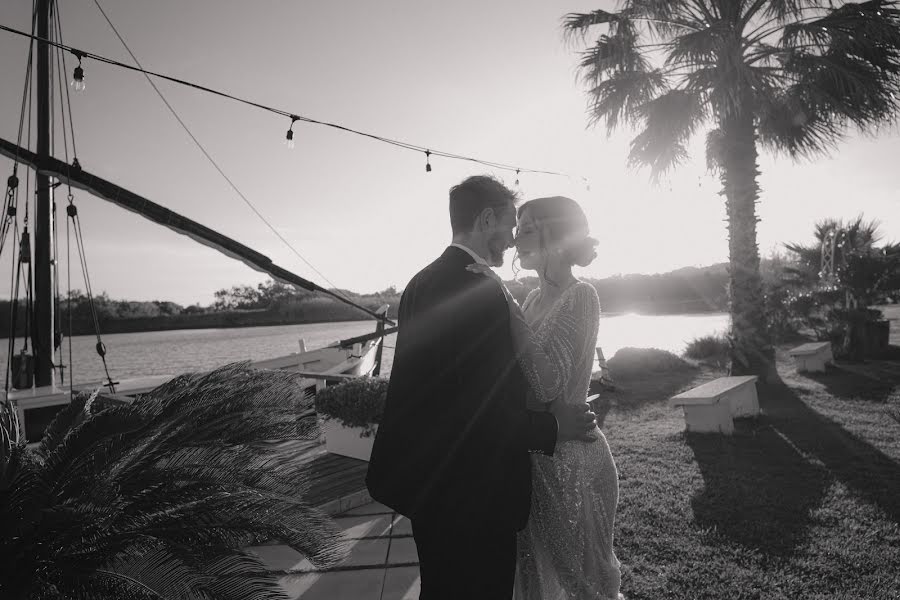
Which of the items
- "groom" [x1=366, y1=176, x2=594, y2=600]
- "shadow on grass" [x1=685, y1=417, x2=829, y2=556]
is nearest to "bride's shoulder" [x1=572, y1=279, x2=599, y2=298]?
"groom" [x1=366, y1=176, x2=594, y2=600]

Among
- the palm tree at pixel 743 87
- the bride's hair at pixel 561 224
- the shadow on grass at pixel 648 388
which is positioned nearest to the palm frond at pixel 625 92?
the palm tree at pixel 743 87

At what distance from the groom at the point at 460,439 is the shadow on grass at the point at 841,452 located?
13.8 feet

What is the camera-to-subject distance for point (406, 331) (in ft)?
6.12

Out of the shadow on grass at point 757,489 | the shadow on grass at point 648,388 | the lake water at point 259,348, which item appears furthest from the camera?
the lake water at point 259,348

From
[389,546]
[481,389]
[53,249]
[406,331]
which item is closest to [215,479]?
[406,331]

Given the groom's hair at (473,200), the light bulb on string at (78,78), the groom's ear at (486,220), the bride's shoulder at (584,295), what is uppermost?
the light bulb on string at (78,78)

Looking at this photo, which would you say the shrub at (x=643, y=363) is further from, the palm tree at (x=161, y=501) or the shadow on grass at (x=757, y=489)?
the palm tree at (x=161, y=501)

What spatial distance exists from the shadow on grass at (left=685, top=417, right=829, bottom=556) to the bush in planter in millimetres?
3414

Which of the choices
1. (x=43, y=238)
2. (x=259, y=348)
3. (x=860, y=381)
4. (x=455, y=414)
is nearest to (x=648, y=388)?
(x=860, y=381)

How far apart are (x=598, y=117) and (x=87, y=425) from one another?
10.7 metres

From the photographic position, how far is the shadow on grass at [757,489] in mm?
3875

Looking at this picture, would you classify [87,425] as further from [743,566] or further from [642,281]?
[642,281]

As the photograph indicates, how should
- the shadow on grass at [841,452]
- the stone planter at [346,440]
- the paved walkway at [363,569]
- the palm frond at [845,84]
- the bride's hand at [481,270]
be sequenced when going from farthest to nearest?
the palm frond at [845,84], the stone planter at [346,440], the shadow on grass at [841,452], the paved walkway at [363,569], the bride's hand at [481,270]

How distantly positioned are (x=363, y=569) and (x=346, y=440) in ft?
8.57
